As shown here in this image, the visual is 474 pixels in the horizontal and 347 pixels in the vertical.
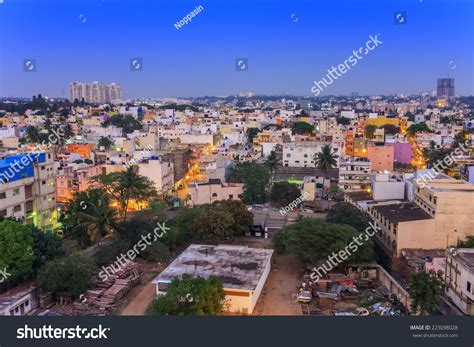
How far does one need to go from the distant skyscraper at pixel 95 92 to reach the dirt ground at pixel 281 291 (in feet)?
251

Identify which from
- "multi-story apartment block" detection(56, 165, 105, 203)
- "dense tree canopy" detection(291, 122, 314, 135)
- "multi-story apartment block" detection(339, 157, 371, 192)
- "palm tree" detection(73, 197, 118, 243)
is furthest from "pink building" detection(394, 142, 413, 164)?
"palm tree" detection(73, 197, 118, 243)

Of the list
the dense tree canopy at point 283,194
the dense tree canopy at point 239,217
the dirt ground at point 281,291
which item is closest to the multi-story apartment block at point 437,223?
the dirt ground at point 281,291

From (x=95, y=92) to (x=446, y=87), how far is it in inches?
2638

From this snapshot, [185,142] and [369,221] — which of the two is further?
[185,142]

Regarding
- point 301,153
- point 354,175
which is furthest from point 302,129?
point 354,175

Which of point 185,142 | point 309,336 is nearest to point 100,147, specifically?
point 185,142

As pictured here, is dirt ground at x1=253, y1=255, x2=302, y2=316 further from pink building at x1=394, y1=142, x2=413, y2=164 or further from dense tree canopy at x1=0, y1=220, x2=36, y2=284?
pink building at x1=394, y1=142, x2=413, y2=164

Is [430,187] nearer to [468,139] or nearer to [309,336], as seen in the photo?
[309,336]

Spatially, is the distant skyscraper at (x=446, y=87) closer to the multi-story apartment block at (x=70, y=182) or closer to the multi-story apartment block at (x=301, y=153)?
the multi-story apartment block at (x=301, y=153)

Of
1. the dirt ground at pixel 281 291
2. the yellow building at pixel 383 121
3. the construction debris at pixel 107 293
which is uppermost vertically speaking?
the yellow building at pixel 383 121

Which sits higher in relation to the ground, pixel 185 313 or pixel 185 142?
pixel 185 142

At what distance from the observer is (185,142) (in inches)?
1244

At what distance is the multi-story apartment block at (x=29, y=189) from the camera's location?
47.1ft

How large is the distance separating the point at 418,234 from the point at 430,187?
1497 millimetres
